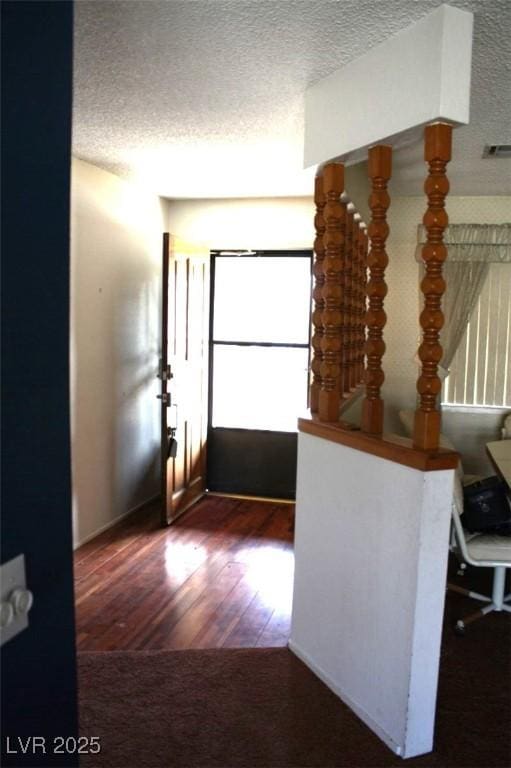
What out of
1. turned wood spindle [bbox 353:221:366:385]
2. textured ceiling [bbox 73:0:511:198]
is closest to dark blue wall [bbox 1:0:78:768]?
textured ceiling [bbox 73:0:511:198]

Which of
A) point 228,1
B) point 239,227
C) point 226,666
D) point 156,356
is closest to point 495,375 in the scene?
point 239,227

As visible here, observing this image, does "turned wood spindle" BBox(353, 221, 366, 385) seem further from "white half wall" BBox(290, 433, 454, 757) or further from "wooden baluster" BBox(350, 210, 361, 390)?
"white half wall" BBox(290, 433, 454, 757)

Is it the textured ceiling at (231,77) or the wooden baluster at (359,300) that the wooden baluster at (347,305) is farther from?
the textured ceiling at (231,77)

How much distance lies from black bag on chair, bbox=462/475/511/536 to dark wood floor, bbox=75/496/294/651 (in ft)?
3.39

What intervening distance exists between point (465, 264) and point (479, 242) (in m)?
0.18

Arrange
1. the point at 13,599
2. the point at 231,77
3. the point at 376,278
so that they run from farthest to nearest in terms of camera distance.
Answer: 1. the point at 231,77
2. the point at 376,278
3. the point at 13,599

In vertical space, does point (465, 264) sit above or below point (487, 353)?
Result: above

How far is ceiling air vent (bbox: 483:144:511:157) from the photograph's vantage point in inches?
129

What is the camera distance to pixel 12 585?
95 centimetres

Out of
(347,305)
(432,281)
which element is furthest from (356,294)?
A: (432,281)

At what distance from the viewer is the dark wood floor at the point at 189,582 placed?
2840 mm

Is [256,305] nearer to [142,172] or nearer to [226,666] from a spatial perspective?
[142,172]

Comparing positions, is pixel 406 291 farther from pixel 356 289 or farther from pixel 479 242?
pixel 356 289

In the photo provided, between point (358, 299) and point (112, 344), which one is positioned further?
point (112, 344)
